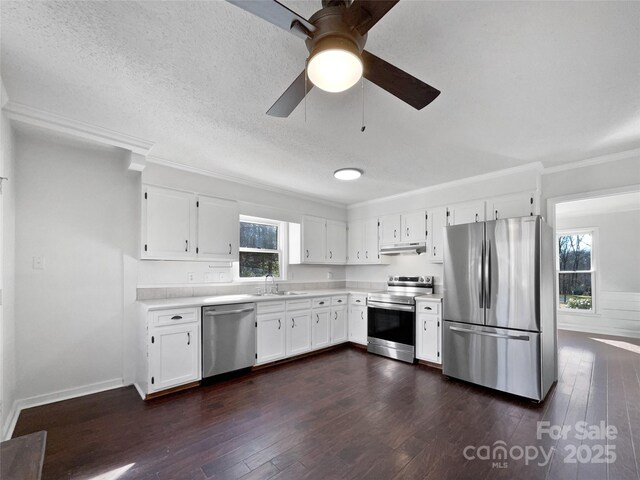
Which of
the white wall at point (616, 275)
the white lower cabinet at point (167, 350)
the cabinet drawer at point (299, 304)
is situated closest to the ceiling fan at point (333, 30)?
the white lower cabinet at point (167, 350)

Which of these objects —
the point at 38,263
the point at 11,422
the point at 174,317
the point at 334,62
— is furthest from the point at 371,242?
the point at 11,422

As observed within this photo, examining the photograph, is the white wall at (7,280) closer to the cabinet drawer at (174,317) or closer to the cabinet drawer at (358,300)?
the cabinet drawer at (174,317)

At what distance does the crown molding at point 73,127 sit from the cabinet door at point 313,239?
2563 mm

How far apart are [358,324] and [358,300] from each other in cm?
37

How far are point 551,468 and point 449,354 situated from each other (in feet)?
5.09

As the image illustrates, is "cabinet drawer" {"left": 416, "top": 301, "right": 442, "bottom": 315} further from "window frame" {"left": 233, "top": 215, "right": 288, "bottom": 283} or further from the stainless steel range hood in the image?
"window frame" {"left": 233, "top": 215, "right": 288, "bottom": 283}

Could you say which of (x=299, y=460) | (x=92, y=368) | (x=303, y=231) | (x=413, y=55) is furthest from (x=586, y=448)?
(x=92, y=368)

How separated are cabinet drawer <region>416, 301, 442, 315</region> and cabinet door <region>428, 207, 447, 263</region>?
2.32 feet

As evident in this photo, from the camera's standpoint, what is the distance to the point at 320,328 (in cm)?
449

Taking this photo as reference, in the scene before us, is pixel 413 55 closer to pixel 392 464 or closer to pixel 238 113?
pixel 238 113

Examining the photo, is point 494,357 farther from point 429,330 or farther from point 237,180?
point 237,180

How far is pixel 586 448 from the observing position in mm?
2178

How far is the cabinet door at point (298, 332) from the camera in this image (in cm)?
411

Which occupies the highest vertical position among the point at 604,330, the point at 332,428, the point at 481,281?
the point at 481,281
